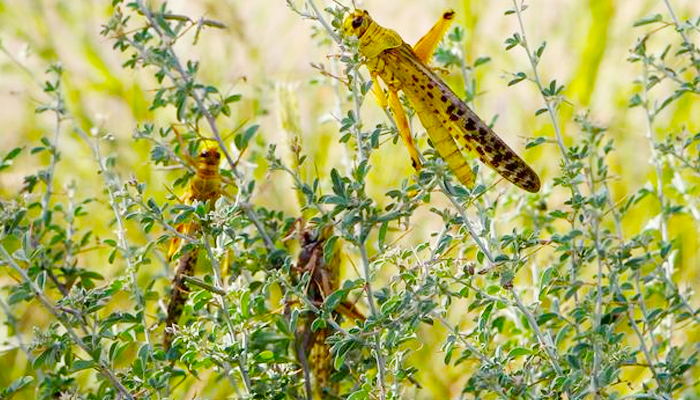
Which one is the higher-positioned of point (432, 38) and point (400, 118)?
point (432, 38)

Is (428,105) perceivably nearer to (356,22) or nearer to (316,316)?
(356,22)

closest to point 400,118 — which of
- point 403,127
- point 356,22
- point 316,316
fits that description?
point 403,127

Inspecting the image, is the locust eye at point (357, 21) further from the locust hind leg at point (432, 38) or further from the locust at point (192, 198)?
the locust at point (192, 198)

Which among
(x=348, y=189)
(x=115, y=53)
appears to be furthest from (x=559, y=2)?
(x=348, y=189)

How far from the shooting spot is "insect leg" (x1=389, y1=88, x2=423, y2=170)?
1.29 m

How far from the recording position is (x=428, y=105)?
1.40 meters

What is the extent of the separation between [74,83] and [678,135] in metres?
2.22

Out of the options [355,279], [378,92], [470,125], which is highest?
[378,92]

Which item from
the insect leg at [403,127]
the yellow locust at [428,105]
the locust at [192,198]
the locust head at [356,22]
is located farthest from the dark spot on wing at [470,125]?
the locust at [192,198]

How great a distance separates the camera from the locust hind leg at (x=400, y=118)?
1.29 meters

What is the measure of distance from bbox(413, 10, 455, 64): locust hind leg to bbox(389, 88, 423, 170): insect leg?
126 mm

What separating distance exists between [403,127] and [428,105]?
0.30 ft

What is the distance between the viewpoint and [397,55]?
1.44 meters

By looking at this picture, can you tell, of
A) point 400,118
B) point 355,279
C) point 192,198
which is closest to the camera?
point 355,279
